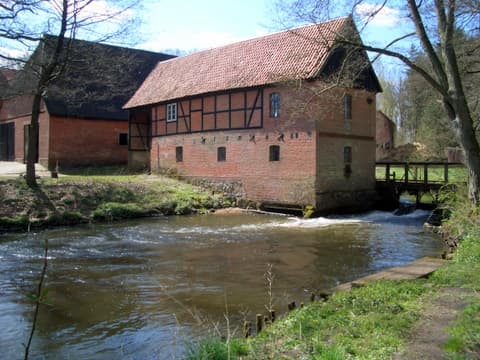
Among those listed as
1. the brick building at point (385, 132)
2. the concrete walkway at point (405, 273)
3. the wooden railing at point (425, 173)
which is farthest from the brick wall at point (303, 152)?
the brick building at point (385, 132)

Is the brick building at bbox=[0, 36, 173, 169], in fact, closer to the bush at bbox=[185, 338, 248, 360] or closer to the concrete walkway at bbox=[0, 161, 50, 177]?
the concrete walkway at bbox=[0, 161, 50, 177]

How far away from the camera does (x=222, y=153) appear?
2303 centimetres

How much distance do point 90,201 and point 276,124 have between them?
8224 millimetres

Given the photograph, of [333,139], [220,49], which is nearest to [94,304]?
[333,139]

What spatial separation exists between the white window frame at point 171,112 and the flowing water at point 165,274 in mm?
9613

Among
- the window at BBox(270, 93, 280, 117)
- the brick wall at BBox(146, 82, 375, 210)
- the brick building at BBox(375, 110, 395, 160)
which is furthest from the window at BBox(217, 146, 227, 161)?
the brick building at BBox(375, 110, 395, 160)

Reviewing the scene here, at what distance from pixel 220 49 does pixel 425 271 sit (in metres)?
20.1

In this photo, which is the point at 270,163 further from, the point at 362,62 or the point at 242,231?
the point at 362,62

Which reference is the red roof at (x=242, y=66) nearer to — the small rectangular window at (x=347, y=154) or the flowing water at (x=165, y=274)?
the small rectangular window at (x=347, y=154)

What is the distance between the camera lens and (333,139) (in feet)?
66.1

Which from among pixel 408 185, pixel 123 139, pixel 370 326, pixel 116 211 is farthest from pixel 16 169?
pixel 370 326

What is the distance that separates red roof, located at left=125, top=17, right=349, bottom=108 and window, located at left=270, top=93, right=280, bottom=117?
2.39 feet

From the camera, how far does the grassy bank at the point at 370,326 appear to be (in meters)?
4.29

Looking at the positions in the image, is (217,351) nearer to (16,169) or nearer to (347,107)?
(347,107)
